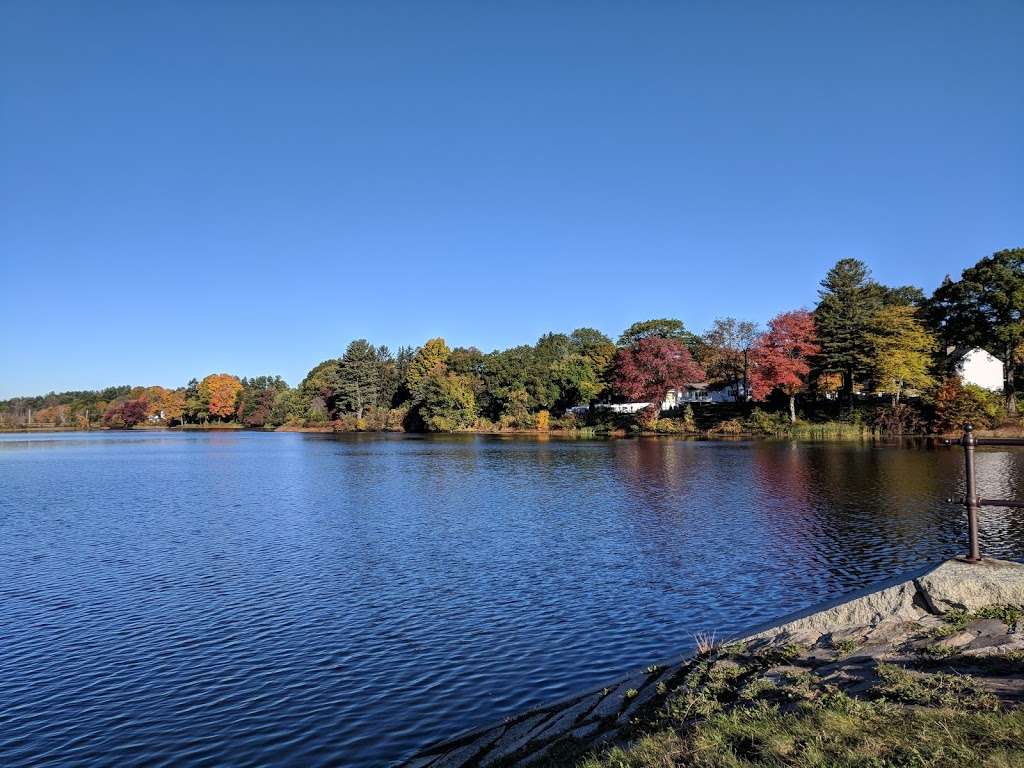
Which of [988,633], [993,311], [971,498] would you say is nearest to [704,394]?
[993,311]

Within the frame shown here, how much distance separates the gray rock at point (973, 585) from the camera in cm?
763

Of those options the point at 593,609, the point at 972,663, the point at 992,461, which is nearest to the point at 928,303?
the point at 992,461

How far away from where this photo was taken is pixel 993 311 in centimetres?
6312

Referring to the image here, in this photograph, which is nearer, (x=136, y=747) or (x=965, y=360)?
(x=136, y=747)

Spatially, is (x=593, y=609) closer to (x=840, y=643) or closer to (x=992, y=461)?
(x=840, y=643)

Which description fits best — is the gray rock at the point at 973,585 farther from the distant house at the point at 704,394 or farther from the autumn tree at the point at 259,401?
the autumn tree at the point at 259,401

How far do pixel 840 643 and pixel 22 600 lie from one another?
1732 cm

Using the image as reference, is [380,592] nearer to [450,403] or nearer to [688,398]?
[688,398]

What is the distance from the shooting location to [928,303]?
7194cm

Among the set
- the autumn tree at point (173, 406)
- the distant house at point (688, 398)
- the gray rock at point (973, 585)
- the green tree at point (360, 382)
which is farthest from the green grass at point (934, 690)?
the autumn tree at point (173, 406)

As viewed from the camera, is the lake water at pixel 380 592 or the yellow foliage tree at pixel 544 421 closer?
the lake water at pixel 380 592

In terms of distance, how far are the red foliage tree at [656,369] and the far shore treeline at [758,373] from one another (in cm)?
14

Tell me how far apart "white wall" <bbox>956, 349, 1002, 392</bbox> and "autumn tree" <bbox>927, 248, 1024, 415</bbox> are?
1.32m

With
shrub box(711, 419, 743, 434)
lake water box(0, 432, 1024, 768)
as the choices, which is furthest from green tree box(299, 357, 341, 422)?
lake water box(0, 432, 1024, 768)
